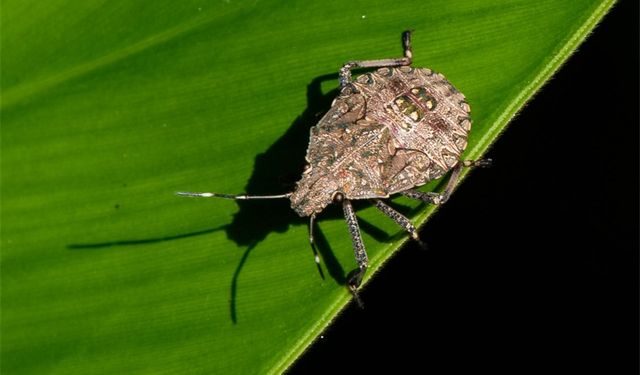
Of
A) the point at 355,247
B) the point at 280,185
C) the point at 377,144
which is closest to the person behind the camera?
the point at 355,247

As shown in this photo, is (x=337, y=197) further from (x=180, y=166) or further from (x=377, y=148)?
(x=180, y=166)

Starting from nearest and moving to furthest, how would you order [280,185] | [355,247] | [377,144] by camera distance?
[355,247] → [377,144] → [280,185]

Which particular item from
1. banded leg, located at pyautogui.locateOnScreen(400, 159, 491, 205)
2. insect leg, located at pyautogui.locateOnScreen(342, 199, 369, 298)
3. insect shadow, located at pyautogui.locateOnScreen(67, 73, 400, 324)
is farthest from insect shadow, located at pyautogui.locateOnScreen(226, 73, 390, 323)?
banded leg, located at pyautogui.locateOnScreen(400, 159, 491, 205)

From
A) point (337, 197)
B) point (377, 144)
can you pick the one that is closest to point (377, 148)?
point (377, 144)

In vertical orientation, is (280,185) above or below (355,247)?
above

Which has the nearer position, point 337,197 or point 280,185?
point 337,197

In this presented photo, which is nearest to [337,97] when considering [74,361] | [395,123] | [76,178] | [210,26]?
[395,123]

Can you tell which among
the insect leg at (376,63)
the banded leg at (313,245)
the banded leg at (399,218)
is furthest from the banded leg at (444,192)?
the insect leg at (376,63)
